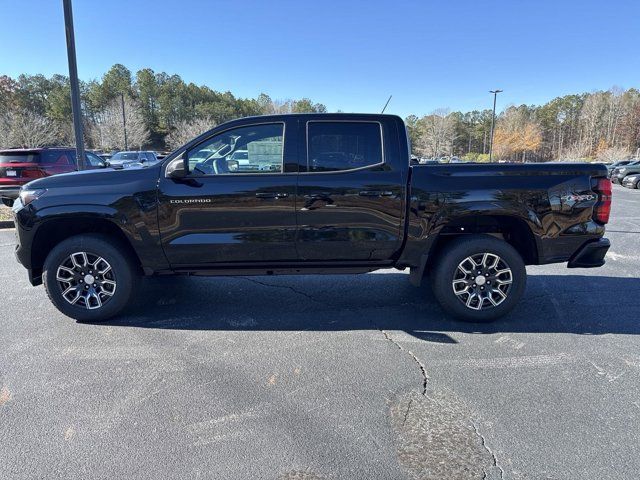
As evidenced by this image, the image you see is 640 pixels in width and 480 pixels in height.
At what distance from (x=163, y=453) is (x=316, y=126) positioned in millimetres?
2991

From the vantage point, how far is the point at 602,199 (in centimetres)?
400

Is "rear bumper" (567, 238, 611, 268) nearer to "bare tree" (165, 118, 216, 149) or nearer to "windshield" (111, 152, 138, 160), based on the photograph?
"windshield" (111, 152, 138, 160)

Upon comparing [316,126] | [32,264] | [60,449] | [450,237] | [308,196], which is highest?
[316,126]

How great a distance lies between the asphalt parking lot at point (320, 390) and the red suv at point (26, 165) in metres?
6.86

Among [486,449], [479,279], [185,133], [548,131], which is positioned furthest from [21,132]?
[548,131]

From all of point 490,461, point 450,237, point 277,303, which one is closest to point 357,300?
point 277,303

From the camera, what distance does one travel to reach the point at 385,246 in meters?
Result: 4.12

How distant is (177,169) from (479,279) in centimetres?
309

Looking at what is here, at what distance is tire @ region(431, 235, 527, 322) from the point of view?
4.06 meters

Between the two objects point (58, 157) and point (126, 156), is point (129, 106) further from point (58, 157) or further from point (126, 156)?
point (58, 157)

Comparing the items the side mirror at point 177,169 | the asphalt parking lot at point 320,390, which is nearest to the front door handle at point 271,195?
the side mirror at point 177,169

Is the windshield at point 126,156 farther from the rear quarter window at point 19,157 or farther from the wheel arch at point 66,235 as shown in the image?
the wheel arch at point 66,235

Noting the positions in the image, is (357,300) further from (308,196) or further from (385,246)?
(308,196)

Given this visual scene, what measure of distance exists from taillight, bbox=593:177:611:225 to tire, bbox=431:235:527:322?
0.84 metres
